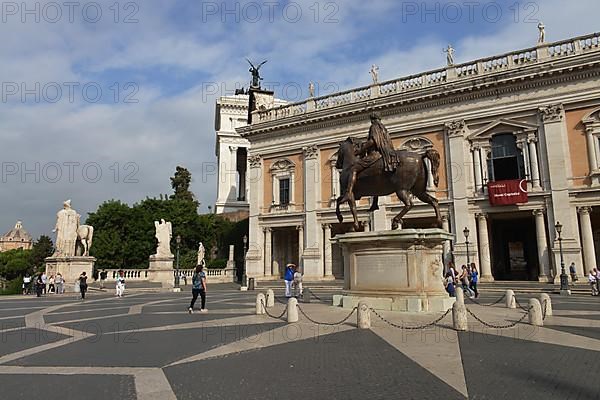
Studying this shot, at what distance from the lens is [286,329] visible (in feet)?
30.6

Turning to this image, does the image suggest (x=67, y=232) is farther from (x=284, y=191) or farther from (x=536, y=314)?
(x=536, y=314)

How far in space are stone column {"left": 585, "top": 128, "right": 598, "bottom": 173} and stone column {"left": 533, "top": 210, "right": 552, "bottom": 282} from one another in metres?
4.01

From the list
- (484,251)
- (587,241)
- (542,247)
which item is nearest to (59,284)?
(484,251)

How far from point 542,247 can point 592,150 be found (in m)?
6.81

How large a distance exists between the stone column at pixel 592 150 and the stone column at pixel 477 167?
6.52 meters

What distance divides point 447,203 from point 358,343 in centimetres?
2504

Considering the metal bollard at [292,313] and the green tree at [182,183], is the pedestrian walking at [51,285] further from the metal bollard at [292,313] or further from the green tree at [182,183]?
the green tree at [182,183]

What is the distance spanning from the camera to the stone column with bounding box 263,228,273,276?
3688 centimetres

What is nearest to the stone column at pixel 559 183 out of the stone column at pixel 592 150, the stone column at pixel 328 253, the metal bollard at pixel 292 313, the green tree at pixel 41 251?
→ the stone column at pixel 592 150

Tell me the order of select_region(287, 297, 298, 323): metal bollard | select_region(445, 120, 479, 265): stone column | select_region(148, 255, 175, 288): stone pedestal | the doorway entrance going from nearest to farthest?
1. select_region(287, 297, 298, 323): metal bollard
2. select_region(445, 120, 479, 265): stone column
3. the doorway entrance
4. select_region(148, 255, 175, 288): stone pedestal

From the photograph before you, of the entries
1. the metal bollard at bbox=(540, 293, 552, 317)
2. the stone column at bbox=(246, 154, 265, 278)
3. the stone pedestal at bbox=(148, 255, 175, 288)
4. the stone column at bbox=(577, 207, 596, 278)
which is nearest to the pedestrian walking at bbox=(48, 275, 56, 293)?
the stone pedestal at bbox=(148, 255, 175, 288)

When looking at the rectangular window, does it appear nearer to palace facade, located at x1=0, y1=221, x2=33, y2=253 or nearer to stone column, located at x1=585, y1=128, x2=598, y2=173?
stone column, located at x1=585, y1=128, x2=598, y2=173

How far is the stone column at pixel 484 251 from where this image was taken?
2872 centimetres

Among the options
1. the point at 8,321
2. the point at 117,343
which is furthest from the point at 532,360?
the point at 8,321
